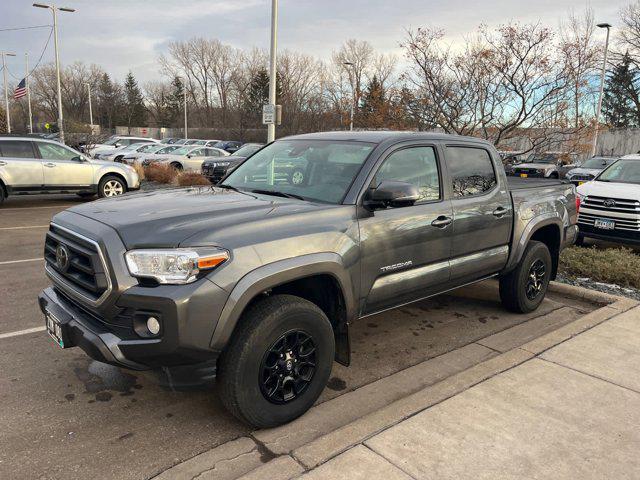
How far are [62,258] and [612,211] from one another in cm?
858

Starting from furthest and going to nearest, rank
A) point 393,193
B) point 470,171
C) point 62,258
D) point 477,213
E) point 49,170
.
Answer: point 49,170 → point 470,171 → point 477,213 → point 393,193 → point 62,258

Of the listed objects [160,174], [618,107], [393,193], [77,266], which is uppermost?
[618,107]

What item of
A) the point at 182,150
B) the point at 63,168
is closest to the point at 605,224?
the point at 63,168

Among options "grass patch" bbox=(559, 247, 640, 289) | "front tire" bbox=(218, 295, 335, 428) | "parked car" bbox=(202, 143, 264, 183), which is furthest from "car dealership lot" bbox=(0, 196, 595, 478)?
"parked car" bbox=(202, 143, 264, 183)

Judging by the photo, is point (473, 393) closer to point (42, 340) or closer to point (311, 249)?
point (311, 249)

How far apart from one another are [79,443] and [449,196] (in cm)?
322

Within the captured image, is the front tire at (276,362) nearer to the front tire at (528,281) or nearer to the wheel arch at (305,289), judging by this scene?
the wheel arch at (305,289)

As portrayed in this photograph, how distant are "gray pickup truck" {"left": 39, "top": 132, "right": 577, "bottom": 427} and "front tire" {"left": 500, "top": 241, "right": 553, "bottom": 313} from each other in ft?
2.19

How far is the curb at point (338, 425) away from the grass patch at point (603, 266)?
2.68m

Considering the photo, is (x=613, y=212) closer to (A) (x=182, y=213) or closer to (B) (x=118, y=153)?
(A) (x=182, y=213)

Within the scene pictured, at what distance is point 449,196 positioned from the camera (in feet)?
14.0

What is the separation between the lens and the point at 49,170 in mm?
12172

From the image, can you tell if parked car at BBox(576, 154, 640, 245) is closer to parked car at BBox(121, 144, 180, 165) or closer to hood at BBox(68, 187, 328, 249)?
hood at BBox(68, 187, 328, 249)

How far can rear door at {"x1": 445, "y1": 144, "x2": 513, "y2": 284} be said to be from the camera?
4324 mm
